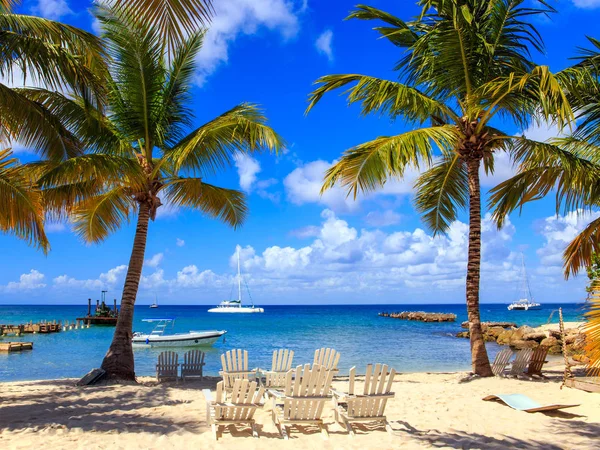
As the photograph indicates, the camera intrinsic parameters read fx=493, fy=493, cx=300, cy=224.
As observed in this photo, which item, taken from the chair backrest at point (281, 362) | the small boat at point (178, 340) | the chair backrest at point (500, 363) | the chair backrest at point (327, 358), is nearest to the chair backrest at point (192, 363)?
the chair backrest at point (281, 362)

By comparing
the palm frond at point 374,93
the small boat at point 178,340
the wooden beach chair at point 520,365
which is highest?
the palm frond at point 374,93

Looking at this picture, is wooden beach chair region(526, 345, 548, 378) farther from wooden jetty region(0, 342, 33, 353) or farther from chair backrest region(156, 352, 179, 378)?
wooden jetty region(0, 342, 33, 353)

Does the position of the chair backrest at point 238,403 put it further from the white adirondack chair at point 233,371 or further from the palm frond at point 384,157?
the palm frond at point 384,157

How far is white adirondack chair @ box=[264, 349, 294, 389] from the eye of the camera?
9294 millimetres

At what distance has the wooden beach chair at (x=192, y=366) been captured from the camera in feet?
37.4

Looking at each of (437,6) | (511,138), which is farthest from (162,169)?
(511,138)

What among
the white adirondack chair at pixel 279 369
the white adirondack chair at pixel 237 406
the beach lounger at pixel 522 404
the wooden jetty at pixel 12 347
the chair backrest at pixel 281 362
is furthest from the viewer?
the wooden jetty at pixel 12 347

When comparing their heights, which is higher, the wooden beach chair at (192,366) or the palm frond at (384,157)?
the palm frond at (384,157)

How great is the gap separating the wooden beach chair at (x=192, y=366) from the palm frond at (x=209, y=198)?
3951 millimetres

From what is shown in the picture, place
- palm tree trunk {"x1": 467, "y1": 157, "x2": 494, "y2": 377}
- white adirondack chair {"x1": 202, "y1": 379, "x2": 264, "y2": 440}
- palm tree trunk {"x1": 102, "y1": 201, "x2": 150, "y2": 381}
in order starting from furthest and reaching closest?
palm tree trunk {"x1": 467, "y1": 157, "x2": 494, "y2": 377}, palm tree trunk {"x1": 102, "y1": 201, "x2": 150, "y2": 381}, white adirondack chair {"x1": 202, "y1": 379, "x2": 264, "y2": 440}

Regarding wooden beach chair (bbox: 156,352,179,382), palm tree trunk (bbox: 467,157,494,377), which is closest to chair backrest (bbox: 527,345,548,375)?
palm tree trunk (bbox: 467,157,494,377)

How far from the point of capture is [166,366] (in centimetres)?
1123

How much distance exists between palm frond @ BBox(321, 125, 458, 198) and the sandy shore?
4387 millimetres

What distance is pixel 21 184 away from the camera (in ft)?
23.0
